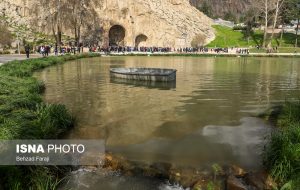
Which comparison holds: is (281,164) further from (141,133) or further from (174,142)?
(141,133)

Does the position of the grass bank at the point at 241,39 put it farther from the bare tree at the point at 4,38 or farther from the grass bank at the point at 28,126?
the grass bank at the point at 28,126

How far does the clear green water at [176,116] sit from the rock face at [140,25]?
64.7m

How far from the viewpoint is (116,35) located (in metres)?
95.9

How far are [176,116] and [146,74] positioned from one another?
38.7 ft

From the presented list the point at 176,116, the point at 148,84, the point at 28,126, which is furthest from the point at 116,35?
the point at 28,126

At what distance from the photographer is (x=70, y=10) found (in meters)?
76.8

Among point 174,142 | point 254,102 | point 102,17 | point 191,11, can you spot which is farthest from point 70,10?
point 174,142

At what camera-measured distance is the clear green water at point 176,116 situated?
38.6 feet

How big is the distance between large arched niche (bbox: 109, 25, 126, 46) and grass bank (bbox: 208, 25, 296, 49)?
24.1 m

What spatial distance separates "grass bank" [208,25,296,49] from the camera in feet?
307

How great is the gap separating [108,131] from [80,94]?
8712 mm

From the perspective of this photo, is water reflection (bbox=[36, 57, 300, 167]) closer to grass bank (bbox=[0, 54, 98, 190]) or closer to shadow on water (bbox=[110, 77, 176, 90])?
shadow on water (bbox=[110, 77, 176, 90])

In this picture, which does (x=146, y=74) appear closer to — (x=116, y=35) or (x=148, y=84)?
(x=148, y=84)

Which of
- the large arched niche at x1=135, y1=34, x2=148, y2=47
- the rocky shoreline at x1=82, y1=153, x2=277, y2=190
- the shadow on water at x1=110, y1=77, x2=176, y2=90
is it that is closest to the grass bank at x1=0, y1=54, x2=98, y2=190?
the rocky shoreline at x1=82, y1=153, x2=277, y2=190
